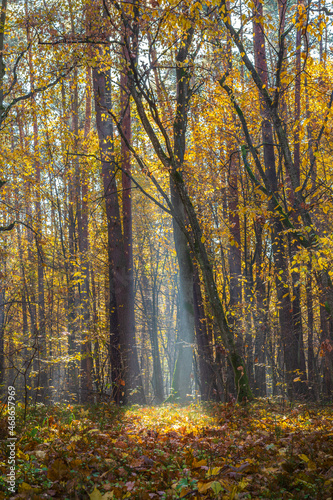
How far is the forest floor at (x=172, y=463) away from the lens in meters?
2.48

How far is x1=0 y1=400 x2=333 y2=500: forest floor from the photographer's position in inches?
97.8

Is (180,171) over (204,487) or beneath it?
over

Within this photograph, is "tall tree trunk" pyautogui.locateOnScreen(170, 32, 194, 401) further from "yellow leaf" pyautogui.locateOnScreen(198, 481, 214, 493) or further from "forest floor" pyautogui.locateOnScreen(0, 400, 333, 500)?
"yellow leaf" pyautogui.locateOnScreen(198, 481, 214, 493)

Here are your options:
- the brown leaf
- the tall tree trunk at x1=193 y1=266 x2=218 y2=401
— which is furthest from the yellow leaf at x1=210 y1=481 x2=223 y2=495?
the tall tree trunk at x1=193 y1=266 x2=218 y2=401

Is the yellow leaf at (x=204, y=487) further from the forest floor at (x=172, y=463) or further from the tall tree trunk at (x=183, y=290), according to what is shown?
the tall tree trunk at (x=183, y=290)

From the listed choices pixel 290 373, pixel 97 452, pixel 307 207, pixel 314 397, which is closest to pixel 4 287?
pixel 97 452

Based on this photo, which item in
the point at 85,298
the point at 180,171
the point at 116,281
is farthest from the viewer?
the point at 85,298

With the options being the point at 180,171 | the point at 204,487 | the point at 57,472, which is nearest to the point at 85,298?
the point at 180,171

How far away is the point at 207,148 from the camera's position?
11.6m

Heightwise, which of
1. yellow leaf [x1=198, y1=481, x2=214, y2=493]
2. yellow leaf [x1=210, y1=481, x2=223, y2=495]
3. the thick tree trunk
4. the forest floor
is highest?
the thick tree trunk

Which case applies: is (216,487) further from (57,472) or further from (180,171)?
(180,171)

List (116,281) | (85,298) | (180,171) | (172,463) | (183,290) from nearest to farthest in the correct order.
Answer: (172,463) < (180,171) < (116,281) < (183,290) < (85,298)

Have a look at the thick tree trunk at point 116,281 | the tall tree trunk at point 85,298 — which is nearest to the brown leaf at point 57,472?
the tall tree trunk at point 85,298

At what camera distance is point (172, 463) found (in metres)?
3.24
